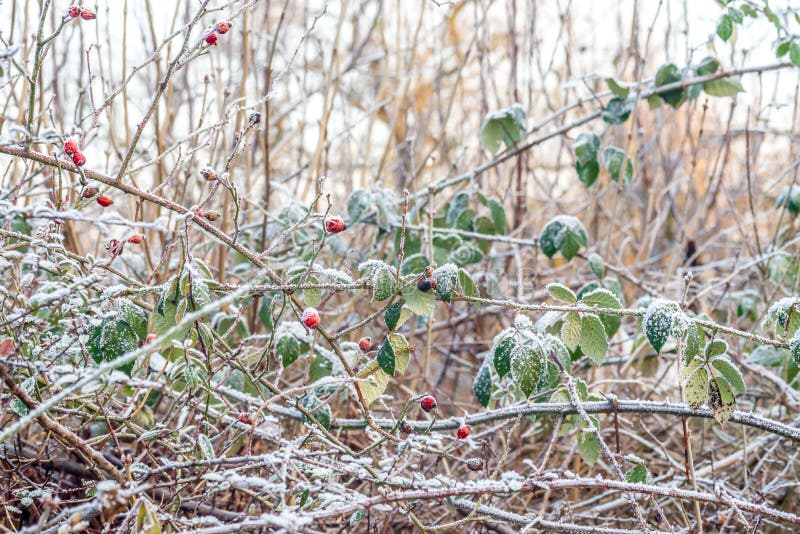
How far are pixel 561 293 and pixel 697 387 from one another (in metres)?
0.28

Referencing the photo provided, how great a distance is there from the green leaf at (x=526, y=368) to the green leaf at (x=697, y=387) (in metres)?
0.26

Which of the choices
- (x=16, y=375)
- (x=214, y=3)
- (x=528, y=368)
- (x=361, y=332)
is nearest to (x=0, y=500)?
(x=16, y=375)

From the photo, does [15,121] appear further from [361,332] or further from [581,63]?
[581,63]

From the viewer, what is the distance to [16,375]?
4.21 ft

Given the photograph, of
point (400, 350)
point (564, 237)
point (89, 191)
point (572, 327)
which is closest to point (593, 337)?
point (572, 327)

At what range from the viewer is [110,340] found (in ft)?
3.56

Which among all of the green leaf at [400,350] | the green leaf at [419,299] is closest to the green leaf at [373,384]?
the green leaf at [400,350]

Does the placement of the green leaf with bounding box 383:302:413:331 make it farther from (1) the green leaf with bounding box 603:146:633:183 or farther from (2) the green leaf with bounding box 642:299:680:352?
(1) the green leaf with bounding box 603:146:633:183

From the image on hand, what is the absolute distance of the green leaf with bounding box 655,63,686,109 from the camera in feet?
6.57

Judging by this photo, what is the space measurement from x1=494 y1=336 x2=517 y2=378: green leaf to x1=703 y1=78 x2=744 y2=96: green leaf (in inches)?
47.0

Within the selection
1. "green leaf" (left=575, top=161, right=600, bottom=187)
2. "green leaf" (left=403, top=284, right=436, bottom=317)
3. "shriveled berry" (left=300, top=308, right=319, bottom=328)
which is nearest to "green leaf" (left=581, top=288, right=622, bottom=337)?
"green leaf" (left=403, top=284, right=436, bottom=317)

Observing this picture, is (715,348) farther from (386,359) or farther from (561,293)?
(386,359)

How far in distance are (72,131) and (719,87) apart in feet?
5.53

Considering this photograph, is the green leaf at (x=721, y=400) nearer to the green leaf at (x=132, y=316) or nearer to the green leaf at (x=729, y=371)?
the green leaf at (x=729, y=371)
